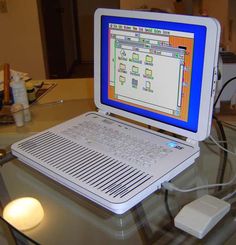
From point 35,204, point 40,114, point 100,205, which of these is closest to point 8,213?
point 35,204

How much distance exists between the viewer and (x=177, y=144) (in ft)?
3.25

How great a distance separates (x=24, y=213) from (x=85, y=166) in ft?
0.59

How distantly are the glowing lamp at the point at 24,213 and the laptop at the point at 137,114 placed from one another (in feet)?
0.27

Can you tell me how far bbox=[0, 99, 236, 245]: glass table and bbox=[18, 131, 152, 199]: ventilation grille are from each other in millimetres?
59

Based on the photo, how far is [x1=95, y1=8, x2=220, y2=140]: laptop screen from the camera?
0.88 metres

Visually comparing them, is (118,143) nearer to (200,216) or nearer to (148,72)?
(148,72)

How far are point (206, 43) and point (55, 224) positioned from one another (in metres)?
0.53

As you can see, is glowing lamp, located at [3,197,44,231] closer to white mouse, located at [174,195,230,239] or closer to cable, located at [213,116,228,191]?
white mouse, located at [174,195,230,239]

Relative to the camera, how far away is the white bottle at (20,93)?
1.45 meters

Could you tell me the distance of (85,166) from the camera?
0.92 meters

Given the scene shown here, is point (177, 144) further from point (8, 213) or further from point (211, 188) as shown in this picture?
point (8, 213)

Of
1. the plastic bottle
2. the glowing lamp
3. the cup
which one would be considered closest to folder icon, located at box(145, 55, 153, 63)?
the glowing lamp

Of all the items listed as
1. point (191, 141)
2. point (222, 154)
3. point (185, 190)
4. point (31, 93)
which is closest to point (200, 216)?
point (185, 190)

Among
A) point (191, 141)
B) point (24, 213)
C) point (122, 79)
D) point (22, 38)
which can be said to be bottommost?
point (22, 38)
